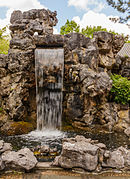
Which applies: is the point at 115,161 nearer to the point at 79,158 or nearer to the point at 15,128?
the point at 79,158

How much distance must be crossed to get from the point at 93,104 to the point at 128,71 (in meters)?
5.80

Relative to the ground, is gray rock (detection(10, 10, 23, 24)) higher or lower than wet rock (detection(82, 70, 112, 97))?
higher

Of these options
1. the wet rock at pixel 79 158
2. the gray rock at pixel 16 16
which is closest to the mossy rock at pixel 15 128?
the wet rock at pixel 79 158

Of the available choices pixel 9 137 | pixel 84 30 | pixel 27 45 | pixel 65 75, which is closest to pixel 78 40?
pixel 65 75

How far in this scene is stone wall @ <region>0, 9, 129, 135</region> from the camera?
10695 millimetres

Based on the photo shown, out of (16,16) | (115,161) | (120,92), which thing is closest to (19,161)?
(115,161)

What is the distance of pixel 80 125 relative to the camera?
11.0 meters

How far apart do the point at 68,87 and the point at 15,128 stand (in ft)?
15.2

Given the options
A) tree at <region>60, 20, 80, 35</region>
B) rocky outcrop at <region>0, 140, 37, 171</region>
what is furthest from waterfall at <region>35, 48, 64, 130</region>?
tree at <region>60, 20, 80, 35</region>

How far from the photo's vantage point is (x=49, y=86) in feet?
38.3

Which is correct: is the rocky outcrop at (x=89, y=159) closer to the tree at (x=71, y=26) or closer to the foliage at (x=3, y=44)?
the foliage at (x=3, y=44)

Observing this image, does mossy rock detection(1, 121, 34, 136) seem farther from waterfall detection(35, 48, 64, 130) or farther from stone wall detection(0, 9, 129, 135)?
waterfall detection(35, 48, 64, 130)

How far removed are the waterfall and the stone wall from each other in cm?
42

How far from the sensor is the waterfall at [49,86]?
11.4 m
